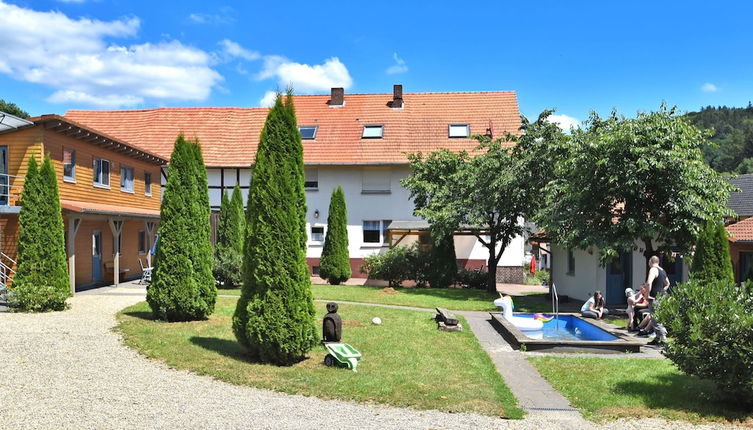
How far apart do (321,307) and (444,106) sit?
2060 centimetres

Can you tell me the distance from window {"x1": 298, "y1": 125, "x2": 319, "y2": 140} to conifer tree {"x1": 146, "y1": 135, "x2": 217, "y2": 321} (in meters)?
19.4

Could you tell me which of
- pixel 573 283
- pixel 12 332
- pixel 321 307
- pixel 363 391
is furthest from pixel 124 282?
pixel 363 391

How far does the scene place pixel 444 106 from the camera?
114 ft

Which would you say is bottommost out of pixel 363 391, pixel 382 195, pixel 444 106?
pixel 363 391

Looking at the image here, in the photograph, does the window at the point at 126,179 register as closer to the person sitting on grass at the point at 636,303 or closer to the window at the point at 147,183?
the window at the point at 147,183

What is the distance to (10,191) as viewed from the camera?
18.7 m

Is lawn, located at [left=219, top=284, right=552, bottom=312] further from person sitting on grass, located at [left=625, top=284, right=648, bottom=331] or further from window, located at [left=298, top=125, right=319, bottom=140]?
window, located at [left=298, top=125, right=319, bottom=140]

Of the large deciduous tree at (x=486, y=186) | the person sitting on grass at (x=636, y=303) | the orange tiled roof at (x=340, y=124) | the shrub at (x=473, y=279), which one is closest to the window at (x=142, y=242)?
the orange tiled roof at (x=340, y=124)

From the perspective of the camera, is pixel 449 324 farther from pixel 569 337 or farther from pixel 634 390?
pixel 634 390

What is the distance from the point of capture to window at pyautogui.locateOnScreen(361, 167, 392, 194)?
3092cm

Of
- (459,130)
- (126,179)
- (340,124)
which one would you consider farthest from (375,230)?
(126,179)

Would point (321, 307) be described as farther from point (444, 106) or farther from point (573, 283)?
point (444, 106)

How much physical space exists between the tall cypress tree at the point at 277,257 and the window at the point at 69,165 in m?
13.2

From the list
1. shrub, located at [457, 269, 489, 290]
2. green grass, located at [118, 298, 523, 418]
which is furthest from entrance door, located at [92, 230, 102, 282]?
shrub, located at [457, 269, 489, 290]
